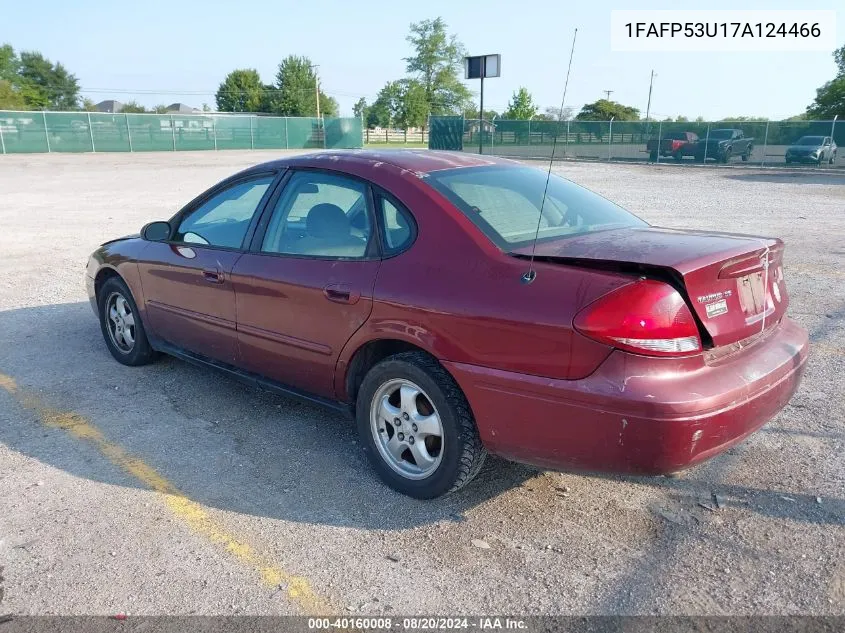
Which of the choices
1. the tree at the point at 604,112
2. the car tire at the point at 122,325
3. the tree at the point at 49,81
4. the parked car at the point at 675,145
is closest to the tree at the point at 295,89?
the tree at the point at 49,81

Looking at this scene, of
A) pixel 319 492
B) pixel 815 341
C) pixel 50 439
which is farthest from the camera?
pixel 815 341

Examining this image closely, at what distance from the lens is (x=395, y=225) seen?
11.3 feet

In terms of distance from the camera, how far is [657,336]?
2.67 metres

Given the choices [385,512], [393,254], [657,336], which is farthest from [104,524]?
[657,336]

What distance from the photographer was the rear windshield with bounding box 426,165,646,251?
10.8 feet

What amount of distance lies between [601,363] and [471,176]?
1.45 m

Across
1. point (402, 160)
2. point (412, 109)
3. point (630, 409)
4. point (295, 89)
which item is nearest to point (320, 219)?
point (402, 160)

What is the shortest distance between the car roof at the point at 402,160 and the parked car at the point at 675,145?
102 ft

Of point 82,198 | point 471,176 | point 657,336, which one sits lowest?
point 82,198

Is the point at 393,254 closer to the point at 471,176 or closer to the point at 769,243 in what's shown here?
the point at 471,176

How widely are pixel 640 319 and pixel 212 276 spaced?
2.66m

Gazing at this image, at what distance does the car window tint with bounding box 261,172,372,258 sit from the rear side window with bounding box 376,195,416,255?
4.2 inches

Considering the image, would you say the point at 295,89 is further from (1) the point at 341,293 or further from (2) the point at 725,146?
(1) the point at 341,293

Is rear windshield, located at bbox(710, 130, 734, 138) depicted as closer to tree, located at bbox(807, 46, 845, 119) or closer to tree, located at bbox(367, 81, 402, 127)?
tree, located at bbox(807, 46, 845, 119)
